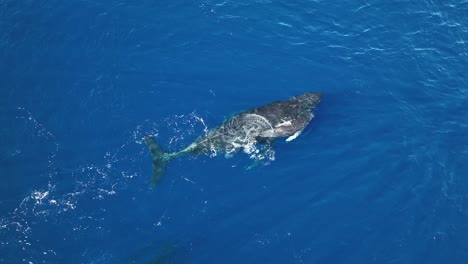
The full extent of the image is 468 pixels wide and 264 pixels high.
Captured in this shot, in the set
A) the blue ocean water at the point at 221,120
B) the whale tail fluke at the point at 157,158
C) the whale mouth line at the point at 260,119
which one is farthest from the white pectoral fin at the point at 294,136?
the whale tail fluke at the point at 157,158

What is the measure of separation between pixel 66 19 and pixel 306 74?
18.1 meters

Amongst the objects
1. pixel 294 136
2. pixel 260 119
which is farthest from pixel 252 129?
pixel 294 136

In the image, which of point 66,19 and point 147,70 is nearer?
point 147,70

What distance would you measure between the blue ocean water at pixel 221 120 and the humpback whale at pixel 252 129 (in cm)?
64

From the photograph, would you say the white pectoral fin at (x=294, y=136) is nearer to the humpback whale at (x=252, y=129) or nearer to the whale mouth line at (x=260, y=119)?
the humpback whale at (x=252, y=129)

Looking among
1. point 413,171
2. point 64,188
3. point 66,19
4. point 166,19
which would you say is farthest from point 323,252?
point 66,19

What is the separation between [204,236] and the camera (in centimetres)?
2375

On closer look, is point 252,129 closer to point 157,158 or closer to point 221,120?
point 221,120

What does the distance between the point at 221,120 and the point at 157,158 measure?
491 cm

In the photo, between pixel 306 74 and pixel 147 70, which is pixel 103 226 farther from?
pixel 306 74

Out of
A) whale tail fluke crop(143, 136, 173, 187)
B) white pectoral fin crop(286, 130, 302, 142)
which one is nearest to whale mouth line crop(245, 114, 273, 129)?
white pectoral fin crop(286, 130, 302, 142)

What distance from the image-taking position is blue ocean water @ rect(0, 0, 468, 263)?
23.8 meters

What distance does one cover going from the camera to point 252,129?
27391 millimetres

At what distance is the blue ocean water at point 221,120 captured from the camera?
23.8 meters
